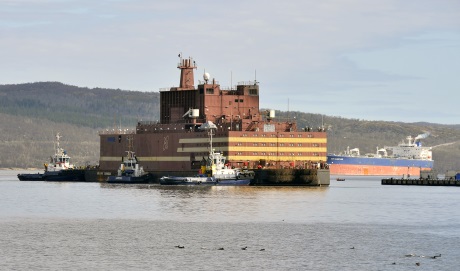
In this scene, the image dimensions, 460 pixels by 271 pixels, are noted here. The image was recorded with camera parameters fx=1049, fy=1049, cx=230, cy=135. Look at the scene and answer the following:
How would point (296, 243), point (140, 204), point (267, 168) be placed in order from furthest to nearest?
1. point (267, 168)
2. point (140, 204)
3. point (296, 243)

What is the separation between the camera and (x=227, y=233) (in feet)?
301

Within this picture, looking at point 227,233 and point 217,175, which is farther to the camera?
point 217,175

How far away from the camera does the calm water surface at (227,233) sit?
73.2 metres

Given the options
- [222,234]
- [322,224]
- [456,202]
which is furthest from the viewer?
[456,202]

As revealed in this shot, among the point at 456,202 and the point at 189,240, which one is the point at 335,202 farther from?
the point at 189,240

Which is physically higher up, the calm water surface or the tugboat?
the tugboat

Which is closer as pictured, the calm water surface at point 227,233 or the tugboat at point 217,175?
the calm water surface at point 227,233

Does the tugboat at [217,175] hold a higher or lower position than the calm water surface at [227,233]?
higher

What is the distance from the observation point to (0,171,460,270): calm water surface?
7319 cm

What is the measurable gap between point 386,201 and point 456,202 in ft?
31.5

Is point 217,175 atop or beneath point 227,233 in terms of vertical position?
atop

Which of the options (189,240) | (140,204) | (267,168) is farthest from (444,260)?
(267,168)

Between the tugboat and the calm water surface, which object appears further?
the tugboat

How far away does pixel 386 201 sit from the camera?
147125 mm
